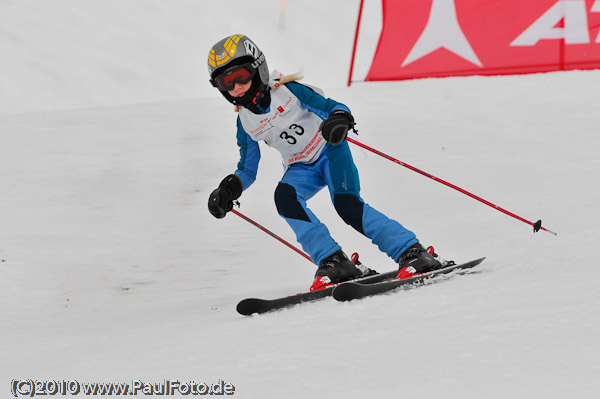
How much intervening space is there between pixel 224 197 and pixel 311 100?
28.1 inches

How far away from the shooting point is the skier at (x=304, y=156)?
11.5ft

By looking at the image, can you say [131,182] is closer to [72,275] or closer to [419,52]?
[72,275]

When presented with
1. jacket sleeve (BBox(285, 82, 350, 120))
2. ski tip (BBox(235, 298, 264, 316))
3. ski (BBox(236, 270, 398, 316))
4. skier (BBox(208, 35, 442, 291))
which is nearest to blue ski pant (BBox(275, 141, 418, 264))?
skier (BBox(208, 35, 442, 291))

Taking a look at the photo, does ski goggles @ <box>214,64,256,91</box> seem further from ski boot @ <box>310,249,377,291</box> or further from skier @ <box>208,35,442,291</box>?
ski boot @ <box>310,249,377,291</box>

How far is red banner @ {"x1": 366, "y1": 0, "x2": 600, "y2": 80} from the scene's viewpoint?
27.2 ft

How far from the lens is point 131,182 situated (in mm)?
6680

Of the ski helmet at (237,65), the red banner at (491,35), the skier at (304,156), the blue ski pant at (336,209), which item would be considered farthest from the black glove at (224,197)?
the red banner at (491,35)

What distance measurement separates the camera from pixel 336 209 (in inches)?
146

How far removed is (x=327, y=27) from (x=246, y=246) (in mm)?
12958

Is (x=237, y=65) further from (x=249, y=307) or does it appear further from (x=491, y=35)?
(x=491, y=35)

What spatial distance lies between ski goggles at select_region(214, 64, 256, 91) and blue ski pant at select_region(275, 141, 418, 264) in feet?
1.91

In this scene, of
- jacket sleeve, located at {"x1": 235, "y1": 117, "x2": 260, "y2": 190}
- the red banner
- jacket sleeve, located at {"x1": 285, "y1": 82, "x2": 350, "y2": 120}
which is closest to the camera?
jacket sleeve, located at {"x1": 285, "y1": 82, "x2": 350, "y2": 120}

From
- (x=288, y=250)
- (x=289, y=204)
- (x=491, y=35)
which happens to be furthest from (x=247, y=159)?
(x=491, y=35)

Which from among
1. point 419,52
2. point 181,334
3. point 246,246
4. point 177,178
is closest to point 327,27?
point 419,52
